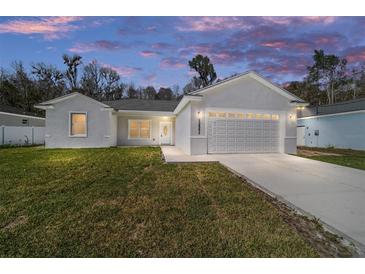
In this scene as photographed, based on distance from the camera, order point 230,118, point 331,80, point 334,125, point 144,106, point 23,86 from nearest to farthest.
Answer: point 230,118 < point 334,125 < point 144,106 < point 23,86 < point 331,80

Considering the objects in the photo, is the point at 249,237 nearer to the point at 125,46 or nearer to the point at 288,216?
the point at 288,216

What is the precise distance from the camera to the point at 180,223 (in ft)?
9.51

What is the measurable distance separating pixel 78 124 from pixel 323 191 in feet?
46.4

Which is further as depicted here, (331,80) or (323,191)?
(331,80)

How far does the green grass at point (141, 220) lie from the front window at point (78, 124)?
848 centimetres

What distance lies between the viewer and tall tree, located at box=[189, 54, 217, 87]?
29.6 meters

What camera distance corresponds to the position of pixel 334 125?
14492 millimetres

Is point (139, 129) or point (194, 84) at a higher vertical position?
point (194, 84)

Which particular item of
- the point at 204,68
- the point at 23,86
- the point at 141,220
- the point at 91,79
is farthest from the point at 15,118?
the point at 204,68

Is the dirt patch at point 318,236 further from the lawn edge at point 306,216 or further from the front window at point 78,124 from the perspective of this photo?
the front window at point 78,124

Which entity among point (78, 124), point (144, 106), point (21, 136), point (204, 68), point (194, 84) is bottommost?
point (21, 136)

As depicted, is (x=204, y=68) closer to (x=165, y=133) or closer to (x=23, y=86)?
(x=165, y=133)
